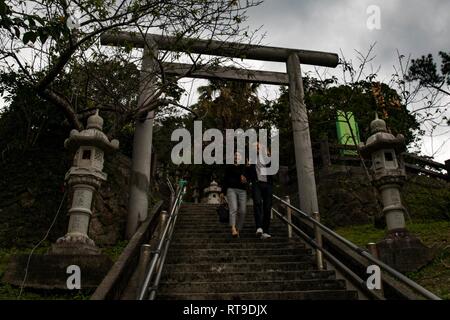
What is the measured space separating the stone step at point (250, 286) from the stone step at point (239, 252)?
1136 millimetres

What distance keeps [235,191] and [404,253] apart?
2756 mm

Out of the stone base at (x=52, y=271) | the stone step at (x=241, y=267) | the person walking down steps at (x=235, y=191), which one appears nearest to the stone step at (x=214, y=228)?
the person walking down steps at (x=235, y=191)

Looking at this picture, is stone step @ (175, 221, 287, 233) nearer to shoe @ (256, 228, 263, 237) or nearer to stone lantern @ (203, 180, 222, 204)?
shoe @ (256, 228, 263, 237)

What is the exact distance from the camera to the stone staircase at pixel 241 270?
437 centimetres

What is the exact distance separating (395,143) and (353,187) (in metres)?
5.66

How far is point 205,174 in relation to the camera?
18766 mm

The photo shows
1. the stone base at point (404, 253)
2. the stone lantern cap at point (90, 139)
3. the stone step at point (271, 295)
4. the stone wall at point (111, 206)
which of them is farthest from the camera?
the stone wall at point (111, 206)

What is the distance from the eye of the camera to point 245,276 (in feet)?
16.3

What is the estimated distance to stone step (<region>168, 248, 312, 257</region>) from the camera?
579cm

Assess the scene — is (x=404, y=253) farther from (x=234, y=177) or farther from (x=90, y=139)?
(x=90, y=139)

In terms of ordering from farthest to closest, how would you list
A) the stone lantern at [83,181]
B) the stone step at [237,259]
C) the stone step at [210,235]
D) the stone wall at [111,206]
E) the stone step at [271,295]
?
the stone wall at [111,206] < the stone step at [210,235] < the stone step at [237,259] < the stone lantern at [83,181] < the stone step at [271,295]

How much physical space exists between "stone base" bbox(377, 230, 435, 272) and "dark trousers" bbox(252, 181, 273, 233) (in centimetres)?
191

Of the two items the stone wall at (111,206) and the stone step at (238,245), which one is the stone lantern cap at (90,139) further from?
the stone wall at (111,206)

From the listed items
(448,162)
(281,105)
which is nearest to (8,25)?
(281,105)
